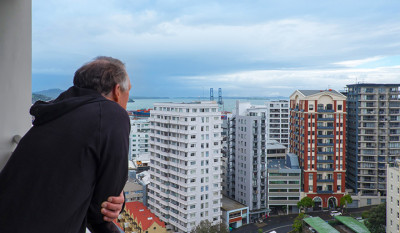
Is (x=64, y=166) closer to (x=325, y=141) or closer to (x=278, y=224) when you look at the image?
(x=278, y=224)

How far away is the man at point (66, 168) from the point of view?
0.44m

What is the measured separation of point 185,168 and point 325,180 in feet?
18.5

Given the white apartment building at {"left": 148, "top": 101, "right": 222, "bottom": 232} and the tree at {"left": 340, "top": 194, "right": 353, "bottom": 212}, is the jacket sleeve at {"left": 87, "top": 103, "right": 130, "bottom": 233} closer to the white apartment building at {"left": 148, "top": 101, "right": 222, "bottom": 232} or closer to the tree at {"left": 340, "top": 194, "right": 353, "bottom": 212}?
the white apartment building at {"left": 148, "top": 101, "right": 222, "bottom": 232}

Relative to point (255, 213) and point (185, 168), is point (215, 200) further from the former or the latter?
point (255, 213)

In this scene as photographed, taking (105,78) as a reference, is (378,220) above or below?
below

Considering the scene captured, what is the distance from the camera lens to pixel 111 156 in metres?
0.46

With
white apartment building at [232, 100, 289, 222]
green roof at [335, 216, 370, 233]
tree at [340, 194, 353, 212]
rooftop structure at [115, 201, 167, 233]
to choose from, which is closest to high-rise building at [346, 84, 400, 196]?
tree at [340, 194, 353, 212]

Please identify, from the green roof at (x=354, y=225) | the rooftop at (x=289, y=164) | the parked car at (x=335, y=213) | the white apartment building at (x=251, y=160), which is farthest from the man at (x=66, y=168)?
the parked car at (x=335, y=213)

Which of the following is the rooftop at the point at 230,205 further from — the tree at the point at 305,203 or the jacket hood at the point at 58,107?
the jacket hood at the point at 58,107

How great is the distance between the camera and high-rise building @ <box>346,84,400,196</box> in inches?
498

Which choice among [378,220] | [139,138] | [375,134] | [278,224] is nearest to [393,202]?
[378,220]

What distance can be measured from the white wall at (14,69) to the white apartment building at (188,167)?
328 inches

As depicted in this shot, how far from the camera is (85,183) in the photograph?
0.45 metres

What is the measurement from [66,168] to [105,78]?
0.17 m
